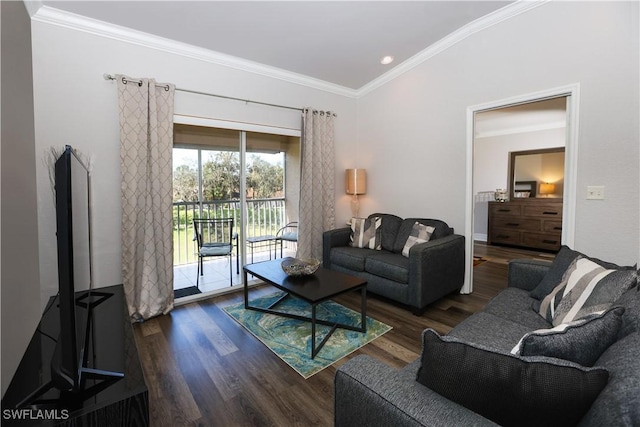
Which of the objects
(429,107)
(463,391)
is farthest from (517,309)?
→ (429,107)

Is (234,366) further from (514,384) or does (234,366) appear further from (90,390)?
(514,384)

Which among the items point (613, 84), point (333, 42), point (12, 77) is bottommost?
point (12, 77)

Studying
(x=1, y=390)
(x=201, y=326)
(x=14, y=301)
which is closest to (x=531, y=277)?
(x=201, y=326)

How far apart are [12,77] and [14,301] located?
126 cm

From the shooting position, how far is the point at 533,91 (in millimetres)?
2740

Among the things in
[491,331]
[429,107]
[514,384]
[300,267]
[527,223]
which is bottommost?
[491,331]

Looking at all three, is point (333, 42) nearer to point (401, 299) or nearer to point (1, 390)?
point (401, 299)

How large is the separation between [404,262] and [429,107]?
6.45 ft

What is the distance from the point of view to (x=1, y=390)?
1.17 metres

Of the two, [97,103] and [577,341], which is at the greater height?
[97,103]

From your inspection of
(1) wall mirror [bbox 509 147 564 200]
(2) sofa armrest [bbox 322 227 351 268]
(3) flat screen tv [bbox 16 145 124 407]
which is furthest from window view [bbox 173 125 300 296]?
(1) wall mirror [bbox 509 147 564 200]

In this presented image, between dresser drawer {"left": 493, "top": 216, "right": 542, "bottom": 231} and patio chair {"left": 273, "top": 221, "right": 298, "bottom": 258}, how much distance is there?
14.6 ft

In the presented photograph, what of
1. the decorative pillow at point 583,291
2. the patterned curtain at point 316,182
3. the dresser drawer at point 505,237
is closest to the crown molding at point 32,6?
the patterned curtain at point 316,182

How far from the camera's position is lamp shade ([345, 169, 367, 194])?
14.2 ft
